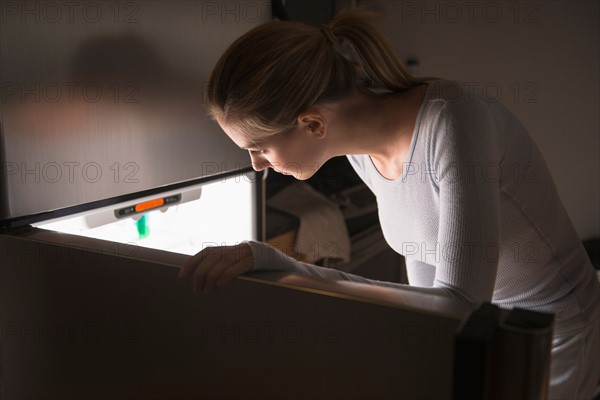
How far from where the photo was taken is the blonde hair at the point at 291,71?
32.7 inches

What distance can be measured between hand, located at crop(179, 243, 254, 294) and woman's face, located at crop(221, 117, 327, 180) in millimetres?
380

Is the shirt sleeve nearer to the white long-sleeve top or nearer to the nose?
the white long-sleeve top

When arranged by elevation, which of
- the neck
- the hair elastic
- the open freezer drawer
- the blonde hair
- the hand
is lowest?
the open freezer drawer

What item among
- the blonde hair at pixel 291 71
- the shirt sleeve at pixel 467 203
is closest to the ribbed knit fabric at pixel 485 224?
the shirt sleeve at pixel 467 203

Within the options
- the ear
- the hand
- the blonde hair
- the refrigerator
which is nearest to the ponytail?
the blonde hair

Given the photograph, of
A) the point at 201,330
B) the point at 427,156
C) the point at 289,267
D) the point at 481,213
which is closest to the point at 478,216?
the point at 481,213

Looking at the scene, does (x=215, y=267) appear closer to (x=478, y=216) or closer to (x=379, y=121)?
(x=478, y=216)

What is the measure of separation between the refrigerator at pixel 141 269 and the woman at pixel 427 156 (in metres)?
0.21

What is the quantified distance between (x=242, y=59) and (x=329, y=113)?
0.58 feet

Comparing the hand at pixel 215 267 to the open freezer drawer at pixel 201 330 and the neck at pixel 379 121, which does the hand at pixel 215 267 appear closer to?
the open freezer drawer at pixel 201 330

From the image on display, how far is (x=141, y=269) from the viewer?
0.59m

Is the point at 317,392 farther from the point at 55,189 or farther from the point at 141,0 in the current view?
the point at 141,0

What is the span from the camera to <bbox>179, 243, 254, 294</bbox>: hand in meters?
0.54

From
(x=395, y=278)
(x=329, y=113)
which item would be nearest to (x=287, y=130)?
(x=329, y=113)
